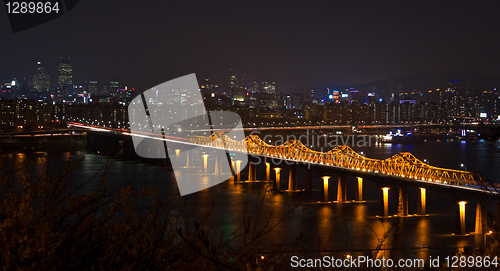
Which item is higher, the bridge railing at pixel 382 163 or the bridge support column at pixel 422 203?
the bridge railing at pixel 382 163

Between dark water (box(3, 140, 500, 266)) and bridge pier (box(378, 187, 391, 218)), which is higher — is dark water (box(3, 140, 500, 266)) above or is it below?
below

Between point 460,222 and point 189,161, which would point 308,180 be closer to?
point 460,222

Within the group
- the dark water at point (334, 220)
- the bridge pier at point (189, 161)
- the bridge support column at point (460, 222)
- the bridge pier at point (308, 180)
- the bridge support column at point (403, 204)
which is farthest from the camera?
the bridge pier at point (189, 161)

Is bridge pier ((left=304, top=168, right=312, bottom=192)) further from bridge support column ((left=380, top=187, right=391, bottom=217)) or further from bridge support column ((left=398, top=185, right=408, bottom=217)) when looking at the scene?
bridge support column ((left=398, top=185, right=408, bottom=217))

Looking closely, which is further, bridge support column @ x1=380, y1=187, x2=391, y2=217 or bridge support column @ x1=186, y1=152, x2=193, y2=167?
bridge support column @ x1=186, y1=152, x2=193, y2=167

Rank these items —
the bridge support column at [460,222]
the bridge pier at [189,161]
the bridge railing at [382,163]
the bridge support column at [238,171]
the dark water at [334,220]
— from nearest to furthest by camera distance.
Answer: the dark water at [334,220] → the bridge support column at [460,222] → the bridge railing at [382,163] → the bridge support column at [238,171] → the bridge pier at [189,161]

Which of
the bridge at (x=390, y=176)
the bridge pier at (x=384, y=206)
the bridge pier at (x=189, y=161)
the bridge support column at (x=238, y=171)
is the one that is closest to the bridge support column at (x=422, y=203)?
the bridge at (x=390, y=176)

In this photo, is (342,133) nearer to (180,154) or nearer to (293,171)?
(180,154)

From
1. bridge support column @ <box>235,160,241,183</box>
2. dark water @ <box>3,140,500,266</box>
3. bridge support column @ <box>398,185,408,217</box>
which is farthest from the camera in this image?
bridge support column @ <box>235,160,241,183</box>

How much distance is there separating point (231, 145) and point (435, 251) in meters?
24.2

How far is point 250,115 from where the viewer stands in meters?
88.5

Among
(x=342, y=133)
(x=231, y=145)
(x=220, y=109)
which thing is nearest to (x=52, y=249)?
(x=231, y=145)

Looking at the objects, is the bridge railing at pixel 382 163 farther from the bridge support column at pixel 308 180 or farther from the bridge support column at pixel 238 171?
the bridge support column at pixel 238 171

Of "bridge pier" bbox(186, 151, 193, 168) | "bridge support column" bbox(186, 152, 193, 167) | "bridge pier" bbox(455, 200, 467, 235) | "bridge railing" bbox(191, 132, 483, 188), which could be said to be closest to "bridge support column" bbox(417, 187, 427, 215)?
"bridge railing" bbox(191, 132, 483, 188)
